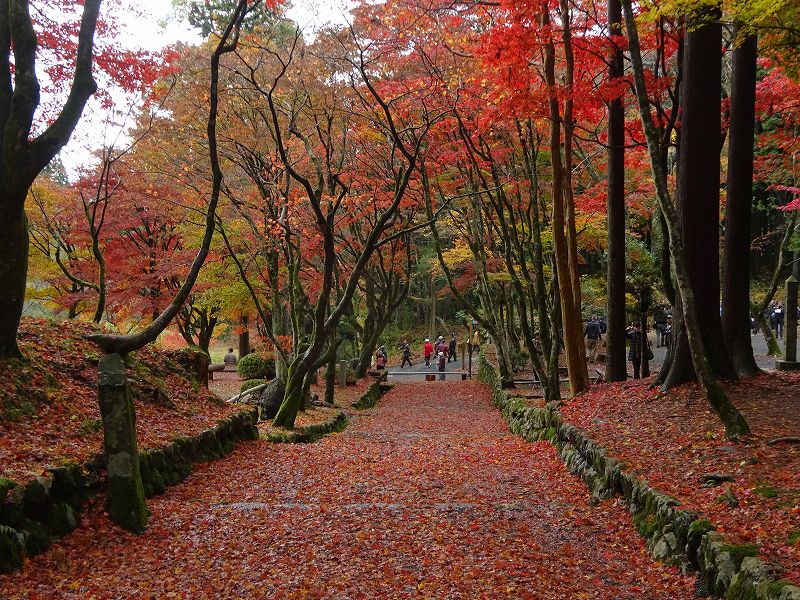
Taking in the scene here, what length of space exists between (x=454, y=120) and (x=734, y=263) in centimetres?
718

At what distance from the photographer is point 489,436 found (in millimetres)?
13641

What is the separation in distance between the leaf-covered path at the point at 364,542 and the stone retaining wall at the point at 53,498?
0.13m

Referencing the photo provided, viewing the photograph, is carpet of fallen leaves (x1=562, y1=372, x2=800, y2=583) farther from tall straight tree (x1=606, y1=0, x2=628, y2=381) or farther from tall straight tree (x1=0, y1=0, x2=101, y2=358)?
tall straight tree (x1=0, y1=0, x2=101, y2=358)

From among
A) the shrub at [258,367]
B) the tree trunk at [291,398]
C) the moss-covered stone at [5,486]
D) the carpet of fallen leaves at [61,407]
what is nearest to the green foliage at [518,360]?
the shrub at [258,367]

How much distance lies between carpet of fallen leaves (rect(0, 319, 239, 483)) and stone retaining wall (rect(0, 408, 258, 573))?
0.42ft

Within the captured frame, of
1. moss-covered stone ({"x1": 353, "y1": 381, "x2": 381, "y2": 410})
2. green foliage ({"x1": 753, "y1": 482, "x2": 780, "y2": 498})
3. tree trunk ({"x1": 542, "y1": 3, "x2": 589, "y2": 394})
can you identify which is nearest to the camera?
green foliage ({"x1": 753, "y1": 482, "x2": 780, "y2": 498})

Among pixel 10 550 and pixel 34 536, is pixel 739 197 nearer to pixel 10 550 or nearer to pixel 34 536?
pixel 34 536

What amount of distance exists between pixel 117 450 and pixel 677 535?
461 centimetres

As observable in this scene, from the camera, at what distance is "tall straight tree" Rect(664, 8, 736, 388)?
877 centimetres

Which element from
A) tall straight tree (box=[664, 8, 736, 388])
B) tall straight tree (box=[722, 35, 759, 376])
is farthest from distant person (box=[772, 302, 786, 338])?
tall straight tree (box=[664, 8, 736, 388])

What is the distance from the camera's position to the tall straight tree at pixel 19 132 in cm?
702

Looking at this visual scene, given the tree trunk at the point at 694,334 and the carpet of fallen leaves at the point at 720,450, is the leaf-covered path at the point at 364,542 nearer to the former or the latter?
the carpet of fallen leaves at the point at 720,450

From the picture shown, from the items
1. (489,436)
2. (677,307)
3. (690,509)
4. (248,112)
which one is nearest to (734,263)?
(677,307)

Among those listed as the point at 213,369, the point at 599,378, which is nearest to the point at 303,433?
the point at 599,378
